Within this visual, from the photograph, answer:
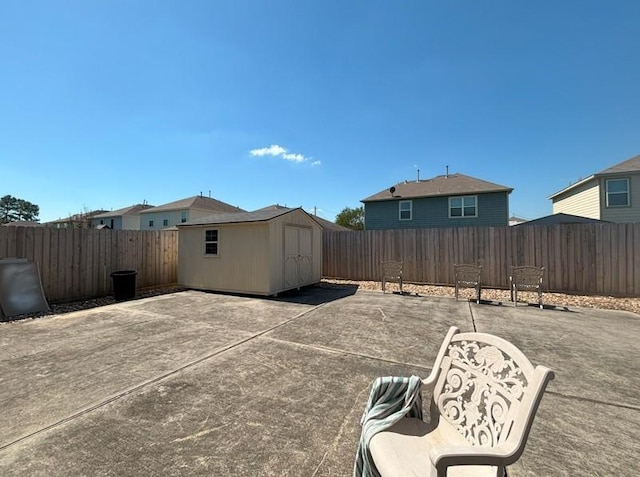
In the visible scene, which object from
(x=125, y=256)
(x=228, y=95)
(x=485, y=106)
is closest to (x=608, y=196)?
(x=485, y=106)

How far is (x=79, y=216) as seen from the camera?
2752cm

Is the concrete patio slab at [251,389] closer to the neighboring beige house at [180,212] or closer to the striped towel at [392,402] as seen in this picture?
the striped towel at [392,402]

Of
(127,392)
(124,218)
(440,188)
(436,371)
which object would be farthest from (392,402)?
(124,218)

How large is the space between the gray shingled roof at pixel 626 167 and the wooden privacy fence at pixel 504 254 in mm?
7247

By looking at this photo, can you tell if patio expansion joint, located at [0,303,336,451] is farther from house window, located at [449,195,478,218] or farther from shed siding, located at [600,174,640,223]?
shed siding, located at [600,174,640,223]

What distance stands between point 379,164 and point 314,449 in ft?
51.6

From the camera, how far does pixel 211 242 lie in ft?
31.2

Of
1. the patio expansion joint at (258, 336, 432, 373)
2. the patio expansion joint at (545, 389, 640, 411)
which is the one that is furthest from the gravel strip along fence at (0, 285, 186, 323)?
the patio expansion joint at (545, 389, 640, 411)

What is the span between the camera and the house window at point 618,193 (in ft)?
40.6

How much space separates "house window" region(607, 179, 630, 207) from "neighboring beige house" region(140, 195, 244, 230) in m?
28.0

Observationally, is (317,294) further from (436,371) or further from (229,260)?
(436,371)

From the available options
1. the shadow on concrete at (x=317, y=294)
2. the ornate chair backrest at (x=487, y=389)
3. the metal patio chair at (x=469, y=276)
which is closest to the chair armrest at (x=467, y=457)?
the ornate chair backrest at (x=487, y=389)

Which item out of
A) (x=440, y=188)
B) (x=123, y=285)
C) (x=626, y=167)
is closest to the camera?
(x=123, y=285)

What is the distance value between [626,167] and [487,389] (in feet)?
57.7
